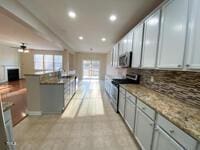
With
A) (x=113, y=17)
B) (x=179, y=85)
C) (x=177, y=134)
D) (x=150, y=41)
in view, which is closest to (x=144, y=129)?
(x=177, y=134)

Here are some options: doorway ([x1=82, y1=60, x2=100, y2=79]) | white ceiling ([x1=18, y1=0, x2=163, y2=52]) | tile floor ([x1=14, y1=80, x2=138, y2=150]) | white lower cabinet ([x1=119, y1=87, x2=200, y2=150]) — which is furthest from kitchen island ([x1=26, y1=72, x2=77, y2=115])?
doorway ([x1=82, y1=60, x2=100, y2=79])

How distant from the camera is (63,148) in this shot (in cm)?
199

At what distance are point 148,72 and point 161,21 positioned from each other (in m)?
1.34

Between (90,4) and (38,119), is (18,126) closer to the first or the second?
(38,119)

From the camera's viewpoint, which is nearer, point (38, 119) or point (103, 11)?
point (103, 11)

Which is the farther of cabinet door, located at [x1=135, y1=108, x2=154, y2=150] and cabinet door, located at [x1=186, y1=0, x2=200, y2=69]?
cabinet door, located at [x1=135, y1=108, x2=154, y2=150]

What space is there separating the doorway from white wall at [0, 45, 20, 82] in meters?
5.71

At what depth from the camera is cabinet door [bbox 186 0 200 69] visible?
1.22m

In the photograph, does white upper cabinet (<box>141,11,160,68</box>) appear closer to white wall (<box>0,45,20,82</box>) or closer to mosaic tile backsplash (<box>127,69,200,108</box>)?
mosaic tile backsplash (<box>127,69,200,108</box>)

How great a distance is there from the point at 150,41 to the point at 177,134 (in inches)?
67.0

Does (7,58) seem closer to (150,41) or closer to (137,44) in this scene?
(137,44)

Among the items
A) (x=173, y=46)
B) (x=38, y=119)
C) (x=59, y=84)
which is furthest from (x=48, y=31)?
(x=173, y=46)

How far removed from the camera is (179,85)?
6.18 ft

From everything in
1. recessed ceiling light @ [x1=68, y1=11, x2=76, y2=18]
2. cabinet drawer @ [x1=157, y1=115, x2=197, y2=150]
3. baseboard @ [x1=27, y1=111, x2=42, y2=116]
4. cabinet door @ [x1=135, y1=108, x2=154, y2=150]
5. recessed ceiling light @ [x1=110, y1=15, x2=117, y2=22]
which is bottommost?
baseboard @ [x1=27, y1=111, x2=42, y2=116]
